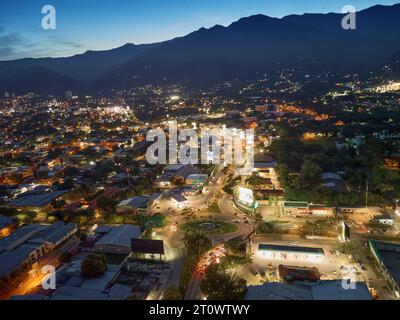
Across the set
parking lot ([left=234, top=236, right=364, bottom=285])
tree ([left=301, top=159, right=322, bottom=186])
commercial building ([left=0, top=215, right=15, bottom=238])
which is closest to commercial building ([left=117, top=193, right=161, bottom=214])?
commercial building ([left=0, top=215, right=15, bottom=238])

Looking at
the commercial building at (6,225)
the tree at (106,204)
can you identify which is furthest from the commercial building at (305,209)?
the commercial building at (6,225)

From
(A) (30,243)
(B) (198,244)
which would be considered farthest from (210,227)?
(A) (30,243)

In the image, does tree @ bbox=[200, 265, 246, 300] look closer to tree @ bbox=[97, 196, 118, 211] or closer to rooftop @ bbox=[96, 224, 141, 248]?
rooftop @ bbox=[96, 224, 141, 248]

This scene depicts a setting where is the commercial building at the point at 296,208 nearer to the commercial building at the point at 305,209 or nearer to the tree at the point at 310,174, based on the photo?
the commercial building at the point at 305,209

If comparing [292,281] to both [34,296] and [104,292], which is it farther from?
[34,296]

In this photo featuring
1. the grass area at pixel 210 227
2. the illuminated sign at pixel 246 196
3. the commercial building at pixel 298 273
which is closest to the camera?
the commercial building at pixel 298 273

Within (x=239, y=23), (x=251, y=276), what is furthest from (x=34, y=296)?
(x=239, y=23)

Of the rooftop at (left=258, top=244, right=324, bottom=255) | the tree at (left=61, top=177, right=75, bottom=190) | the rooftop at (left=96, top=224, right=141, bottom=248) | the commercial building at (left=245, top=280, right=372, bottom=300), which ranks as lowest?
the commercial building at (left=245, top=280, right=372, bottom=300)

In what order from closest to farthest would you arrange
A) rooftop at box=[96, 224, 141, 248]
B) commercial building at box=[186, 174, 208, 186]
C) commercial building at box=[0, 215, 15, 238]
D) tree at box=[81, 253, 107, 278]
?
tree at box=[81, 253, 107, 278] < rooftop at box=[96, 224, 141, 248] < commercial building at box=[0, 215, 15, 238] < commercial building at box=[186, 174, 208, 186]
